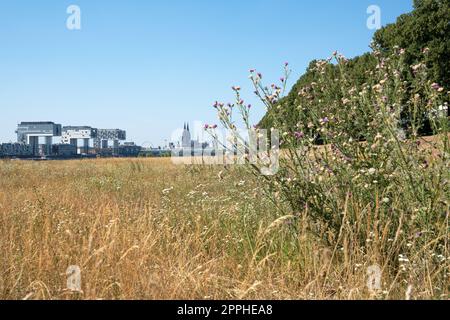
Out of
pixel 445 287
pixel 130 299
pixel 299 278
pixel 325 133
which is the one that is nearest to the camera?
pixel 130 299

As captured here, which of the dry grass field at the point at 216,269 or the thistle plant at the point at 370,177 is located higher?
the thistle plant at the point at 370,177

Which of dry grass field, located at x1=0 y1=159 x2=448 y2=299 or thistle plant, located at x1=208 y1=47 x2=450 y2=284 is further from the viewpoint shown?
thistle plant, located at x1=208 y1=47 x2=450 y2=284

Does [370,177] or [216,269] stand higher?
[370,177]

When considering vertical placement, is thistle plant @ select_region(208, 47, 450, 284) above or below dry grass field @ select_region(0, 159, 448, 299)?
above

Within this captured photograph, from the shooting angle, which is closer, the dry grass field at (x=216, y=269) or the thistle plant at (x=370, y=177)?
the dry grass field at (x=216, y=269)

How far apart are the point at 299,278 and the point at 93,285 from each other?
1.47 metres
